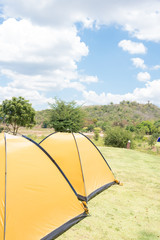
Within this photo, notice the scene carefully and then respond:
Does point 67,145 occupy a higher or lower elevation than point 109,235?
higher

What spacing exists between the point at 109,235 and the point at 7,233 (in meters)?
1.94

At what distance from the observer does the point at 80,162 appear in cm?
531

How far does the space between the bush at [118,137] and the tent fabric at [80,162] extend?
1337cm

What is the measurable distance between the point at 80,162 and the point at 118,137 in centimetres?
1453

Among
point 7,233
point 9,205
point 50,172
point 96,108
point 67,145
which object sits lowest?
point 7,233

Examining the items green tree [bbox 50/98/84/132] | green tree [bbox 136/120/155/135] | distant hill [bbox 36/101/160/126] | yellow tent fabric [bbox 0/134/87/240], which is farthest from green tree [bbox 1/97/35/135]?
distant hill [bbox 36/101/160/126]

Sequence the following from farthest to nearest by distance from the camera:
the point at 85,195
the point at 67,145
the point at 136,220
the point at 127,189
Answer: the point at 127,189 → the point at 67,145 → the point at 85,195 → the point at 136,220

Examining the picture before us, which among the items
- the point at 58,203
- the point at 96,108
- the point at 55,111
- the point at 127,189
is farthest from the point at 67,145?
the point at 96,108

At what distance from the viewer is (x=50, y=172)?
4090 mm

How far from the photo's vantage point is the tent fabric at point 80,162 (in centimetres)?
519

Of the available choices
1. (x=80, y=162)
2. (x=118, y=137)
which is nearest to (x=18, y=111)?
(x=118, y=137)

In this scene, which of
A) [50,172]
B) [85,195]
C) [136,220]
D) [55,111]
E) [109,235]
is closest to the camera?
[109,235]

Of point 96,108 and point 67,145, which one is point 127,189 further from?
point 96,108

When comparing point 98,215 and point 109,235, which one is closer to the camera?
point 109,235
